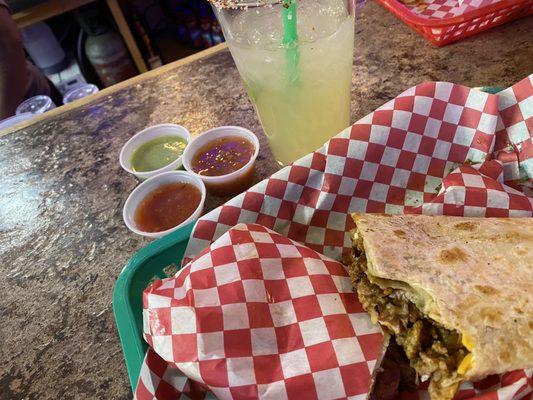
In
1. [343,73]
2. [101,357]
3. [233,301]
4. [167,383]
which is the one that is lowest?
[101,357]

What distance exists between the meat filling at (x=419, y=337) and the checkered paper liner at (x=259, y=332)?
0.21 feet

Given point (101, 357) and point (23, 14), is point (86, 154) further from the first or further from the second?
point (23, 14)

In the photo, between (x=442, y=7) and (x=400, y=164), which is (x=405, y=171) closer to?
(x=400, y=164)

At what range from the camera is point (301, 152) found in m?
2.07

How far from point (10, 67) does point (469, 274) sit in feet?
12.3

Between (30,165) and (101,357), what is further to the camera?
(30,165)

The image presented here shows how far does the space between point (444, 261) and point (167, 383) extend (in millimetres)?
917

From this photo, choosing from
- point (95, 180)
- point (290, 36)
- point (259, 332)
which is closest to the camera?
point (259, 332)

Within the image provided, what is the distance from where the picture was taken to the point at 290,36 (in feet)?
5.29

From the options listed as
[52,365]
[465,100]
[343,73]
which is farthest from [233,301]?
[465,100]

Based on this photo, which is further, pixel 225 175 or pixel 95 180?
pixel 95 180

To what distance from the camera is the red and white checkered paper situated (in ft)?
5.33

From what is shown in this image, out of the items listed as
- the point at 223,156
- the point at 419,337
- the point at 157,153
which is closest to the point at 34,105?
the point at 157,153

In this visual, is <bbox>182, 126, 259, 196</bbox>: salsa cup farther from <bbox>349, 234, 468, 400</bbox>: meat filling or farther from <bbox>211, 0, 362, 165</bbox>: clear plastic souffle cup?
<bbox>349, 234, 468, 400</bbox>: meat filling
